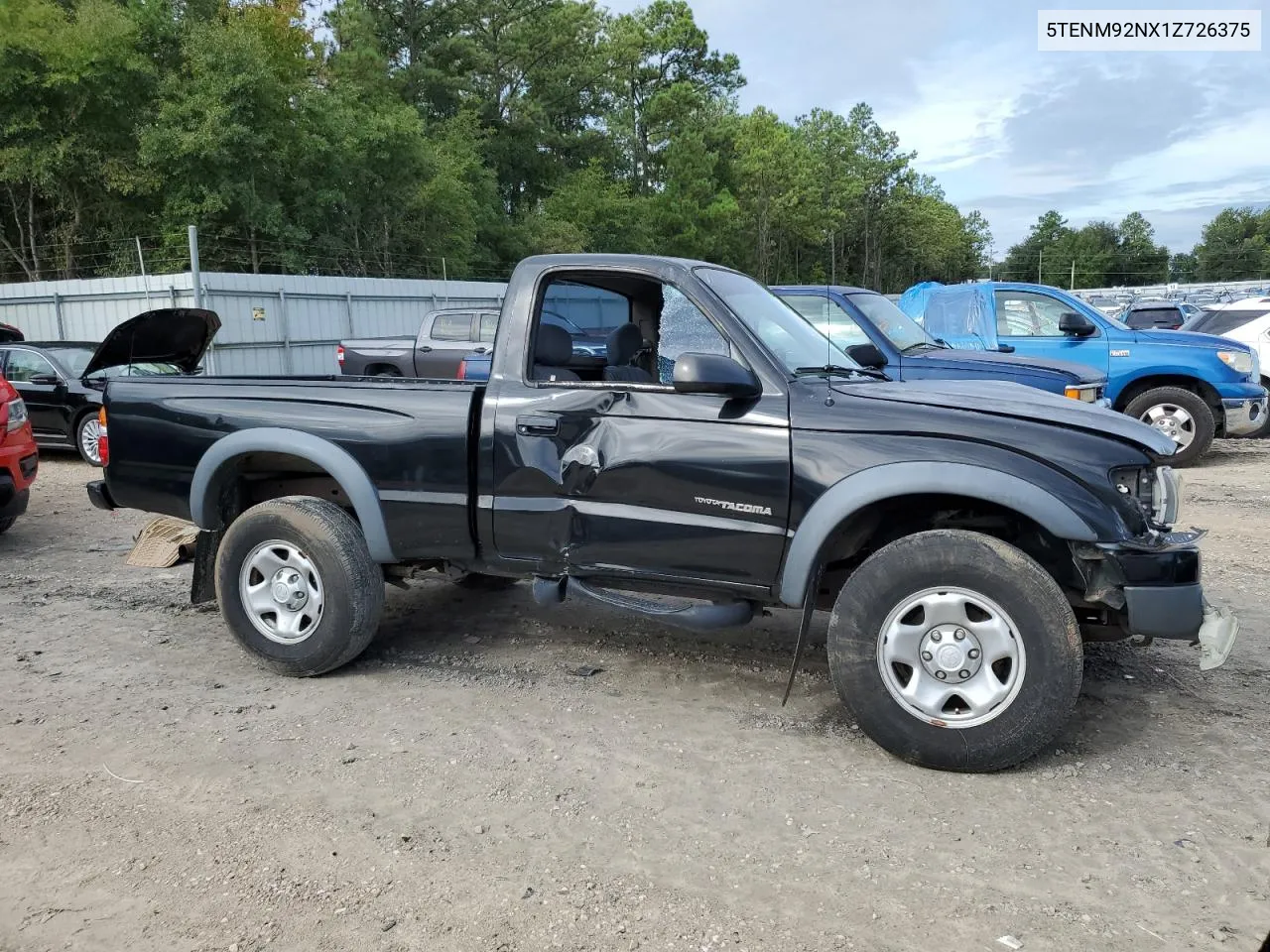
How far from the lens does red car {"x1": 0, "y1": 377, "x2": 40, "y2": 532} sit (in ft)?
23.6

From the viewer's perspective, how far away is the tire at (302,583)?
180 inches

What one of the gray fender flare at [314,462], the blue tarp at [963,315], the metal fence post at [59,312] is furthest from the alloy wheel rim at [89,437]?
the blue tarp at [963,315]

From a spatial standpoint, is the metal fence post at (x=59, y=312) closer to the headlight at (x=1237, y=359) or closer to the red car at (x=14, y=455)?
the red car at (x=14, y=455)

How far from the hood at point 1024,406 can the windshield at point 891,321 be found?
4.09 metres

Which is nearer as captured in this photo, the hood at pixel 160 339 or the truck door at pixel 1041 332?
the hood at pixel 160 339

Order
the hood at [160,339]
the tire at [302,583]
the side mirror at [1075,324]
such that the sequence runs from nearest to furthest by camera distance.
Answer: the tire at [302,583]
the hood at [160,339]
the side mirror at [1075,324]

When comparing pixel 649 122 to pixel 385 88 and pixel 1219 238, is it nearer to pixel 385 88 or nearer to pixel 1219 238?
pixel 385 88

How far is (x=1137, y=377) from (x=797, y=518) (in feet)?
26.2

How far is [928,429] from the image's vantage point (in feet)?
12.1

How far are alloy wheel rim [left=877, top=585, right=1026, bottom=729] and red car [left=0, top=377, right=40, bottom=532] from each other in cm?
656

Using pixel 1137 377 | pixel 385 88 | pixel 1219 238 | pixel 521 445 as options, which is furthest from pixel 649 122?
pixel 1219 238

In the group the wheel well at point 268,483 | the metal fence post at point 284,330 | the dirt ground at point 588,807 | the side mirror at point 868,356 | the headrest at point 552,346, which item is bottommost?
the dirt ground at point 588,807

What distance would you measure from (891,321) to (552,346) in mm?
4873

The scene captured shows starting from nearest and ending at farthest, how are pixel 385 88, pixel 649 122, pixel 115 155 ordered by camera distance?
pixel 115 155 < pixel 385 88 < pixel 649 122
